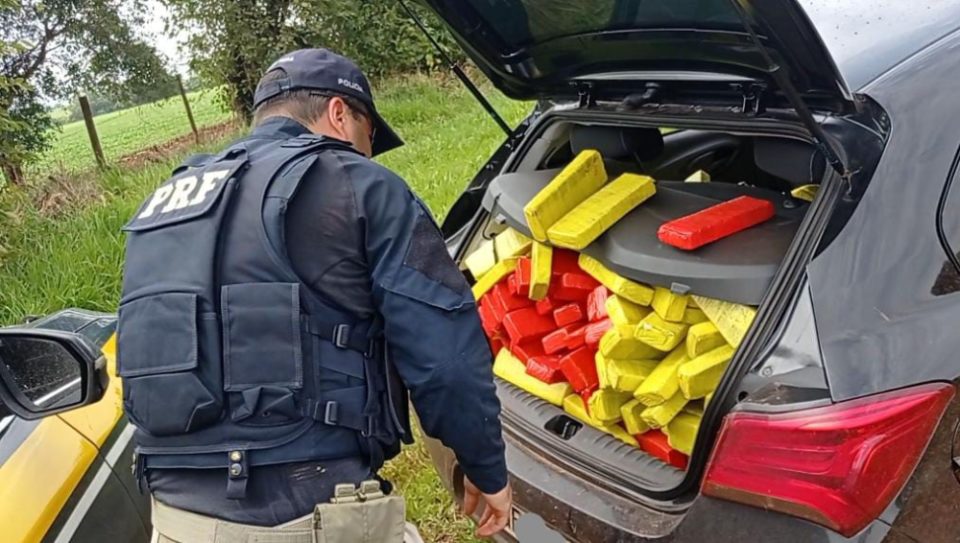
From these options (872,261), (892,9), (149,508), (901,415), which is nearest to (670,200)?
(892,9)

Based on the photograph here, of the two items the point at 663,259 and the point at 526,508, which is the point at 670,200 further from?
the point at 526,508

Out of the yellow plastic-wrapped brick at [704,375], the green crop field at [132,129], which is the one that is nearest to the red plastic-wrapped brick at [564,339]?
the yellow plastic-wrapped brick at [704,375]

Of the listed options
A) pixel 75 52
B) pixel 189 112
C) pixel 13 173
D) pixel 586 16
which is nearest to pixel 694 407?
pixel 586 16

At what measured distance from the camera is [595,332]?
2.18 meters

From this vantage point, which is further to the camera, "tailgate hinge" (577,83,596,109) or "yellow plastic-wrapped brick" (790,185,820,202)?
"tailgate hinge" (577,83,596,109)

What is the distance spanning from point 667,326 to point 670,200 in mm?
411

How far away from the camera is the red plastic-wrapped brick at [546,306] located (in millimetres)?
2381

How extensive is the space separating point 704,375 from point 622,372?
0.22m

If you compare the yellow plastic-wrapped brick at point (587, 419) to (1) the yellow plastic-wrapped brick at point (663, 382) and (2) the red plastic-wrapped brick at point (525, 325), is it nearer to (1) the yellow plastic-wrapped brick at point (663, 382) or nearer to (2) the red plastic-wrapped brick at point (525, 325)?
(1) the yellow plastic-wrapped brick at point (663, 382)

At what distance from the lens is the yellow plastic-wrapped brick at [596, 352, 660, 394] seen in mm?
2012

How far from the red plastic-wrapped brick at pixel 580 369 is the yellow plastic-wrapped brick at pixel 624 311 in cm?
15

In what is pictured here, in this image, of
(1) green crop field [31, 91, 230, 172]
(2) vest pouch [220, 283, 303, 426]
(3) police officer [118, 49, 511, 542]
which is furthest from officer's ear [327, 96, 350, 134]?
(1) green crop field [31, 91, 230, 172]

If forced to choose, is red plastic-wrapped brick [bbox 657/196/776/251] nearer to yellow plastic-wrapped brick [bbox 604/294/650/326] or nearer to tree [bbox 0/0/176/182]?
yellow plastic-wrapped brick [bbox 604/294/650/326]

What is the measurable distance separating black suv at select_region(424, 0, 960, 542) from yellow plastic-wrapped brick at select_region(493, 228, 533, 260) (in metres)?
0.34
